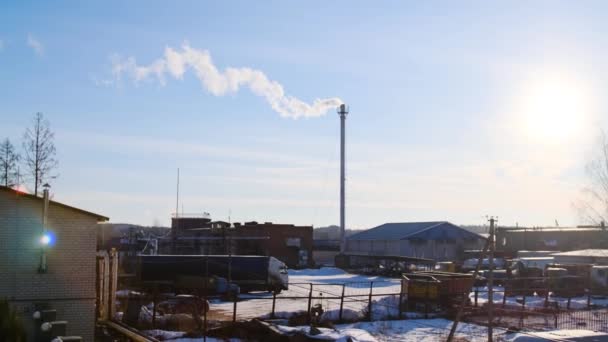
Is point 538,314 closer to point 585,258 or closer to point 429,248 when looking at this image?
point 585,258

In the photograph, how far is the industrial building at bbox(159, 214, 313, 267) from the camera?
64.1 meters

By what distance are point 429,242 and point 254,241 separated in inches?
819

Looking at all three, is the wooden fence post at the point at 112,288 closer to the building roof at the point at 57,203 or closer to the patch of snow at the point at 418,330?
the building roof at the point at 57,203

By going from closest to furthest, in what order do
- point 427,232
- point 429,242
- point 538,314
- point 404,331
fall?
point 404,331 < point 538,314 < point 429,242 < point 427,232

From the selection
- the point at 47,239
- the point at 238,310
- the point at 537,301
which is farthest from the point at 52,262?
the point at 537,301

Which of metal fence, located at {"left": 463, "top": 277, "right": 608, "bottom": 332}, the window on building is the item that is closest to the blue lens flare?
metal fence, located at {"left": 463, "top": 277, "right": 608, "bottom": 332}

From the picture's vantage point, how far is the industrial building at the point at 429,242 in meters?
73.9

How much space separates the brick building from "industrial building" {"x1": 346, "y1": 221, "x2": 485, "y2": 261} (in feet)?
189

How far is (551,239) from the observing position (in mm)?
85438

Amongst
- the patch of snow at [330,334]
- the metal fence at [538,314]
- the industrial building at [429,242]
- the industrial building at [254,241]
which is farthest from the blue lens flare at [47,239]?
the industrial building at [429,242]

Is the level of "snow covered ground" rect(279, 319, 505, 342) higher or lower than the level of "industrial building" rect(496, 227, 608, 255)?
lower

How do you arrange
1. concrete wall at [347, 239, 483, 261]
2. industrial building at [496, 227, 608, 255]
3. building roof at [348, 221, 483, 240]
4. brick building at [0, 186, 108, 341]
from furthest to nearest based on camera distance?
1. industrial building at [496, 227, 608, 255]
2. building roof at [348, 221, 483, 240]
3. concrete wall at [347, 239, 483, 261]
4. brick building at [0, 186, 108, 341]

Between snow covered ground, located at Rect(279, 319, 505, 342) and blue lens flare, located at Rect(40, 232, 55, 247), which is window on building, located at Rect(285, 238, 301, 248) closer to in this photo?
snow covered ground, located at Rect(279, 319, 505, 342)

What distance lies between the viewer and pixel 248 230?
6700 cm
